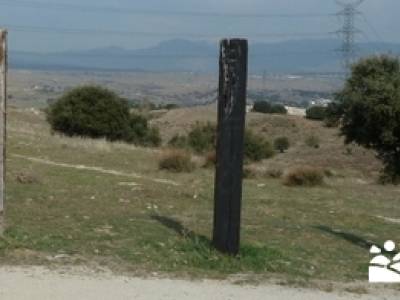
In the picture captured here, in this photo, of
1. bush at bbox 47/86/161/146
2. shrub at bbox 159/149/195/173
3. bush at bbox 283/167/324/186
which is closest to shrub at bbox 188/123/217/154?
bush at bbox 47/86/161/146

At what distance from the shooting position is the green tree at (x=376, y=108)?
3684 cm

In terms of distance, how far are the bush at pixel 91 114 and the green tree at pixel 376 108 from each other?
14.3m

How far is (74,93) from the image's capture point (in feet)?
159

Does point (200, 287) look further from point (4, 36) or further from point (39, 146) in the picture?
point (39, 146)

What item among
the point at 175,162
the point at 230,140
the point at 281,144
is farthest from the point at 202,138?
the point at 230,140

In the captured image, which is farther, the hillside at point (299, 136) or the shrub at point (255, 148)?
the hillside at point (299, 136)

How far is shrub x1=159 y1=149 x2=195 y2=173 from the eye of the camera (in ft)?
86.1

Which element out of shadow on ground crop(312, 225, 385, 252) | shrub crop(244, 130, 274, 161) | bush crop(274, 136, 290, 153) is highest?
shadow on ground crop(312, 225, 385, 252)

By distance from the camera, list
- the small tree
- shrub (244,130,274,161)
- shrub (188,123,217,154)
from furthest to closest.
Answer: the small tree → shrub (188,123,217,154) → shrub (244,130,274,161)

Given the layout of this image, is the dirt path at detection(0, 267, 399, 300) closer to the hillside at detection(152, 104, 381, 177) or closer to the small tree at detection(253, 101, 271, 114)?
the hillside at detection(152, 104, 381, 177)

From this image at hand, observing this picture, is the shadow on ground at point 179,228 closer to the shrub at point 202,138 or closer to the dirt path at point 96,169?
the dirt path at point 96,169

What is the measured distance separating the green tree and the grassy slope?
12.9 metres

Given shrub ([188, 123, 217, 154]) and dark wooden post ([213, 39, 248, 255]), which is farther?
shrub ([188, 123, 217, 154])

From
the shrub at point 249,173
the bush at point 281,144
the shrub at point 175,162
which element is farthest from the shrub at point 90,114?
the shrub at point 175,162
